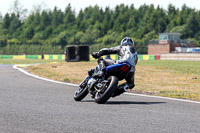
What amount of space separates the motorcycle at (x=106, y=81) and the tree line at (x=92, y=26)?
349 ft

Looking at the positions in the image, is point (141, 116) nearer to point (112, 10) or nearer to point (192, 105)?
point (192, 105)

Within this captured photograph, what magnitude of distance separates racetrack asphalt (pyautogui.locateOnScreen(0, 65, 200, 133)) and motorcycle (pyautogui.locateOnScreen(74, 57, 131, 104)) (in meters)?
0.18

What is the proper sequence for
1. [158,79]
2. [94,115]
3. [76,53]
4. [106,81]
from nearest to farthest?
[94,115] → [106,81] → [158,79] → [76,53]

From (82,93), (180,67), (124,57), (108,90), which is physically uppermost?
(124,57)

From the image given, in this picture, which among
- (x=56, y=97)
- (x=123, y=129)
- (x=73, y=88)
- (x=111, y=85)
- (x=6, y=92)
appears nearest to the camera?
(x=123, y=129)

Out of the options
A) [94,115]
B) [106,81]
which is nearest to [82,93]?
[106,81]

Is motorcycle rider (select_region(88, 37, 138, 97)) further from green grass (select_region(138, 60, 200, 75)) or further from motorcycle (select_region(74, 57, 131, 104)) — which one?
green grass (select_region(138, 60, 200, 75))

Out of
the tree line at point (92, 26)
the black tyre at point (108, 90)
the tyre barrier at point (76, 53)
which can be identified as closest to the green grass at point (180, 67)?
the tyre barrier at point (76, 53)

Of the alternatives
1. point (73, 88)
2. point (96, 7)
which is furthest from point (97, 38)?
point (73, 88)

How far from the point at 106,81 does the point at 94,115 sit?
1.69 meters

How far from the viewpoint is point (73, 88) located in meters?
13.0

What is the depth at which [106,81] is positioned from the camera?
362 inches

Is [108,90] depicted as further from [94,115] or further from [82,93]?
[94,115]

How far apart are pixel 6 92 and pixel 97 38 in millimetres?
131487
